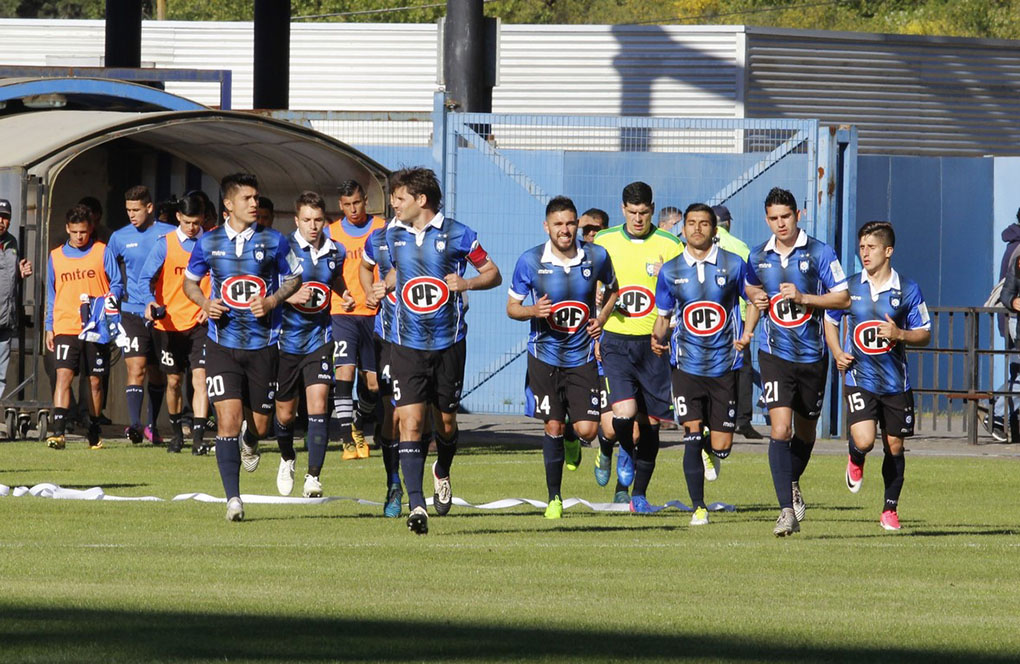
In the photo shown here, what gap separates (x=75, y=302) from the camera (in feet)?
61.2

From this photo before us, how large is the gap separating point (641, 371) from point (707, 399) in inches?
53.0

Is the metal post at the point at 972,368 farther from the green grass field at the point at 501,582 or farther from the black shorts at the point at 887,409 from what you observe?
the black shorts at the point at 887,409

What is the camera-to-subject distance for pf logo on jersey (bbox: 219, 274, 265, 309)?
12617 millimetres

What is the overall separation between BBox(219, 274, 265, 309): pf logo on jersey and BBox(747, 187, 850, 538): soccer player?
3.24 meters

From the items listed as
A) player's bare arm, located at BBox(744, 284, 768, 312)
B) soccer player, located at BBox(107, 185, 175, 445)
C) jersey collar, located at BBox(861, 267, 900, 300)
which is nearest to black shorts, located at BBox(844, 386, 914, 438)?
jersey collar, located at BBox(861, 267, 900, 300)

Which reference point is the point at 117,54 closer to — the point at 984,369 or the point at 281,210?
the point at 281,210

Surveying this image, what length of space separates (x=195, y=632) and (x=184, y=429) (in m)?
12.4

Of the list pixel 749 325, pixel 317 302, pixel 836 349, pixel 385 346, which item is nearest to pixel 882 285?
pixel 836 349

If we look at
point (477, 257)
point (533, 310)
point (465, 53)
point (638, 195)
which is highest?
point (465, 53)

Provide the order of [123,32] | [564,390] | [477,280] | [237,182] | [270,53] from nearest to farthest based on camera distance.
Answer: [477,280], [237,182], [564,390], [270,53], [123,32]

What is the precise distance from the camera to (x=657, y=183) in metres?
22.7

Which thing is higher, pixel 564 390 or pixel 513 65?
pixel 513 65

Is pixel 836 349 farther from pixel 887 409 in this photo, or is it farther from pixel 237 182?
pixel 237 182

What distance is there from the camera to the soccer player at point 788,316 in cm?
1224
